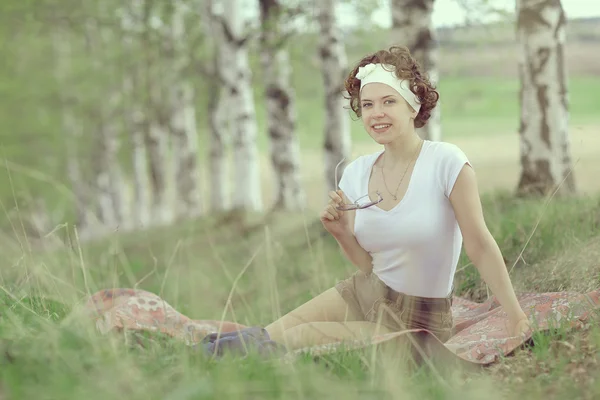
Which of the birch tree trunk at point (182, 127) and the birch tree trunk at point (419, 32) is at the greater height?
the birch tree trunk at point (419, 32)

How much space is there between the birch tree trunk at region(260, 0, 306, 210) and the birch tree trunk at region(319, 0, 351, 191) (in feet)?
5.21

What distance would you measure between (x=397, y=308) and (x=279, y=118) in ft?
27.4

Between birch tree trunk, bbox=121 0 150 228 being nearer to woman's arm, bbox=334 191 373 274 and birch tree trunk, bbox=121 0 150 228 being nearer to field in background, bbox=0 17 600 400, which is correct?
field in background, bbox=0 17 600 400

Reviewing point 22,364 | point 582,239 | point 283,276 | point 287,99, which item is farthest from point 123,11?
point 22,364

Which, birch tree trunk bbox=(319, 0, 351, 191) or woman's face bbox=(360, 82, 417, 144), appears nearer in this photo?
woman's face bbox=(360, 82, 417, 144)

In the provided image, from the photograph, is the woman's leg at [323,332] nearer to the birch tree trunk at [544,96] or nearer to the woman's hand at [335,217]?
the woman's hand at [335,217]

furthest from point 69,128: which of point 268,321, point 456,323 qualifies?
point 456,323

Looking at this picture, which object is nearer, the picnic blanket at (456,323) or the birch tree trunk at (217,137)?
the picnic blanket at (456,323)

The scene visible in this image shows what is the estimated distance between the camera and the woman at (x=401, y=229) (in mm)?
3742

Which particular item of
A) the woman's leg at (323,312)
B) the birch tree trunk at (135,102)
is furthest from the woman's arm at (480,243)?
the birch tree trunk at (135,102)

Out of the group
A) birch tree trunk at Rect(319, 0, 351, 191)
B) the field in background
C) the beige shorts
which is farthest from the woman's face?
birch tree trunk at Rect(319, 0, 351, 191)

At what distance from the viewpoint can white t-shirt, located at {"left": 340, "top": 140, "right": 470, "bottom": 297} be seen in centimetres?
375

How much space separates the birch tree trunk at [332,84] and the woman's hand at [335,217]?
5.99 meters

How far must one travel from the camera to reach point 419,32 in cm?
809
